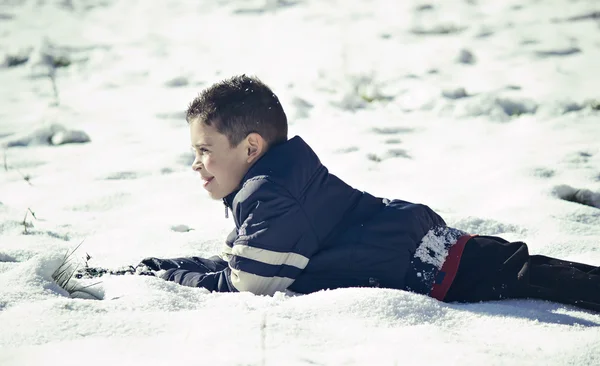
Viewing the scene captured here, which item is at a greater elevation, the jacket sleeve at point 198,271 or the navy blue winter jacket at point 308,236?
the navy blue winter jacket at point 308,236

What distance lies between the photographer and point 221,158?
305cm

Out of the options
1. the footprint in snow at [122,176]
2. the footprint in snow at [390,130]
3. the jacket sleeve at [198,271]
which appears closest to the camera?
the jacket sleeve at [198,271]

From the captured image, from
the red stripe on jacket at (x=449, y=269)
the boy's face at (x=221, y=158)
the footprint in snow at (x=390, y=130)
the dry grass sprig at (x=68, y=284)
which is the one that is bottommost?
the footprint in snow at (x=390, y=130)

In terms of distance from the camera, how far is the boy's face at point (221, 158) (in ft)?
9.96

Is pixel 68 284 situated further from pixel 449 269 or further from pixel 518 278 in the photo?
pixel 518 278

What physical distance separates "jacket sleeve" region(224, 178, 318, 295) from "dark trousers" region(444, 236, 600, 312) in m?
0.60

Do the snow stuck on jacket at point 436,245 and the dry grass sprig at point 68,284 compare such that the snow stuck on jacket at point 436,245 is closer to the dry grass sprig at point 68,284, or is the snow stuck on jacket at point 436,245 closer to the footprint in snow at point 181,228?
the dry grass sprig at point 68,284

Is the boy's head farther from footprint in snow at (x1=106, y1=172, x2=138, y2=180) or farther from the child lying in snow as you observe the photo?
footprint in snow at (x1=106, y1=172, x2=138, y2=180)

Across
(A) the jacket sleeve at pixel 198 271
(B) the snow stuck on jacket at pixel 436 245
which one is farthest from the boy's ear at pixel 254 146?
(B) the snow stuck on jacket at pixel 436 245

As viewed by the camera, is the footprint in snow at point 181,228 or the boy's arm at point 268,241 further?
the footprint in snow at point 181,228

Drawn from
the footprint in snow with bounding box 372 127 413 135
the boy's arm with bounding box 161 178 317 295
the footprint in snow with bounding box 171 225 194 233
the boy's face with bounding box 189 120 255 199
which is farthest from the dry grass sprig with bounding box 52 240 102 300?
the footprint in snow with bounding box 372 127 413 135

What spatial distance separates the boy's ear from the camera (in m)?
3.02

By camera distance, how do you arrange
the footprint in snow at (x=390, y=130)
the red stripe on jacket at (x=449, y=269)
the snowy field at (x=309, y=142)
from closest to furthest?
the snowy field at (x=309, y=142) < the red stripe on jacket at (x=449, y=269) < the footprint in snow at (x=390, y=130)

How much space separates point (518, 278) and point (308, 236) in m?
0.82
